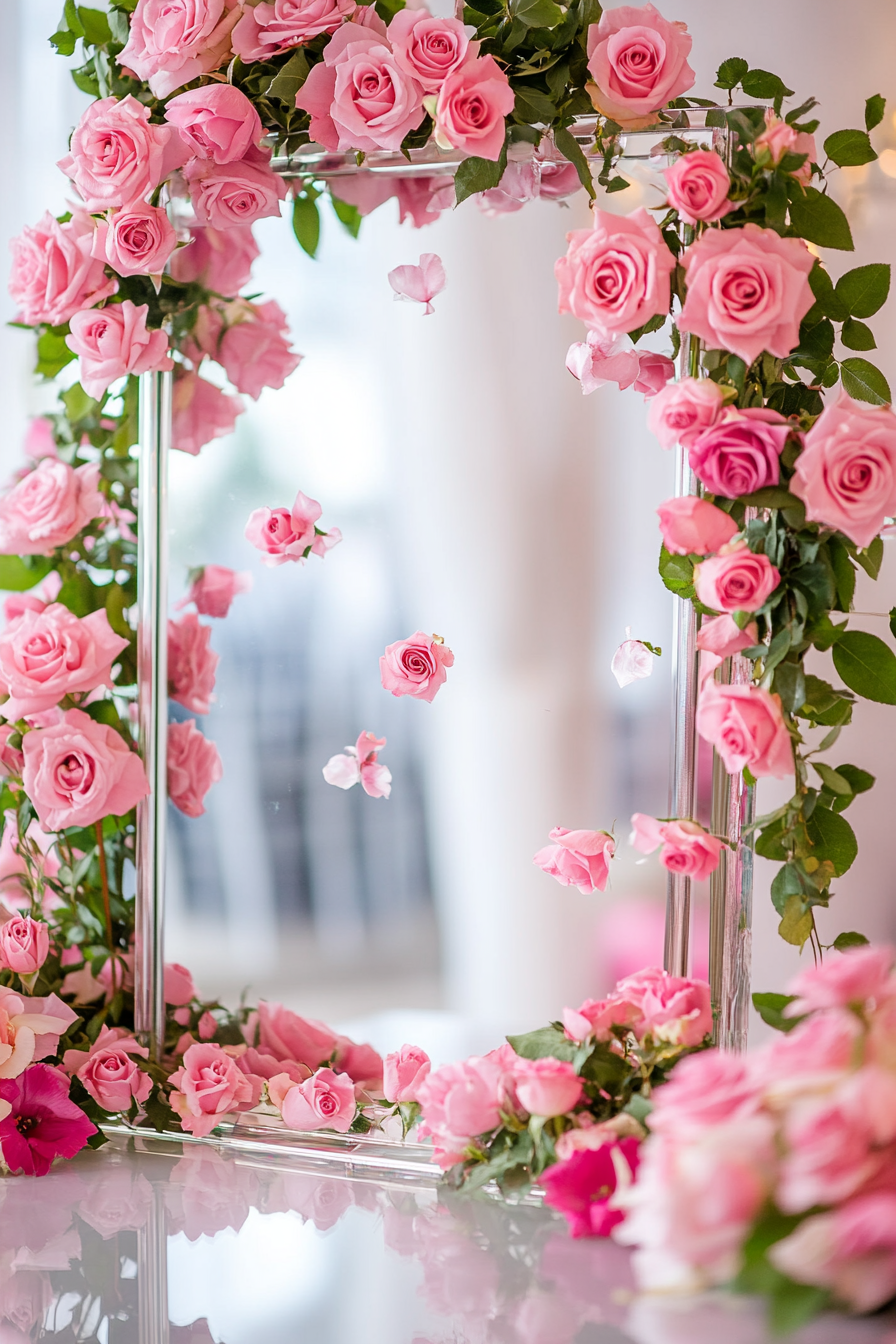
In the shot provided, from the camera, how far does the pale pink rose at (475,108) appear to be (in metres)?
0.70

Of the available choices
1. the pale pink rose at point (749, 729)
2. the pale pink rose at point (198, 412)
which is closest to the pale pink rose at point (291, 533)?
the pale pink rose at point (198, 412)

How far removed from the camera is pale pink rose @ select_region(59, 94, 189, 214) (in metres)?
0.77

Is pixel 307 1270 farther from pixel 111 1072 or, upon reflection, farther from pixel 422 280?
pixel 422 280

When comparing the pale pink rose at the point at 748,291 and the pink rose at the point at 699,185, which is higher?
the pink rose at the point at 699,185

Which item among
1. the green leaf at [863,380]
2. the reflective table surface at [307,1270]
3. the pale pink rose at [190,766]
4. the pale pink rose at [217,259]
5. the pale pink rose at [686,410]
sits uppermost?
the pale pink rose at [217,259]

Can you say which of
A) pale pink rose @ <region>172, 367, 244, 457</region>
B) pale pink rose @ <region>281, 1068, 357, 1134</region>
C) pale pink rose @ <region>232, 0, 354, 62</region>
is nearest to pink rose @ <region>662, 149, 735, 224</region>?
pale pink rose @ <region>232, 0, 354, 62</region>

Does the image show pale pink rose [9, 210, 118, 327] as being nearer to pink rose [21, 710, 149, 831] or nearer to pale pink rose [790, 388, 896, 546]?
pink rose [21, 710, 149, 831]

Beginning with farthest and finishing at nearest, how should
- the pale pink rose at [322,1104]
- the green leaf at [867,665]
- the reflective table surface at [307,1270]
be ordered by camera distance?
Result: the pale pink rose at [322,1104]
the green leaf at [867,665]
the reflective table surface at [307,1270]

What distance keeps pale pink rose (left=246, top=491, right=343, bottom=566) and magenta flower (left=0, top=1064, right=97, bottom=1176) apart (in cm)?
40

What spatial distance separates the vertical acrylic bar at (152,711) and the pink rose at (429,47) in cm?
31

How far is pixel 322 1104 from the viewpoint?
0.81 m

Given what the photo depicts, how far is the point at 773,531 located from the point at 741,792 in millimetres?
189

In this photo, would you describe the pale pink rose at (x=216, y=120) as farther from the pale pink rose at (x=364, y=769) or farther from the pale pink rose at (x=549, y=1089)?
the pale pink rose at (x=549, y=1089)

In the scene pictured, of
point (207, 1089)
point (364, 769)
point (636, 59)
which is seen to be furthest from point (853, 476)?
point (207, 1089)
